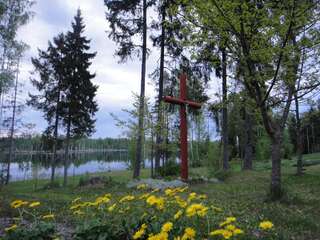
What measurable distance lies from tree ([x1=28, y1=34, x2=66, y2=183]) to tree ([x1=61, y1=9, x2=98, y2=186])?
30 centimetres

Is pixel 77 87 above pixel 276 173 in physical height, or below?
above

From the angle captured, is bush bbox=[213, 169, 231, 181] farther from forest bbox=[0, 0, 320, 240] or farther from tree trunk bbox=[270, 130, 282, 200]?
tree trunk bbox=[270, 130, 282, 200]

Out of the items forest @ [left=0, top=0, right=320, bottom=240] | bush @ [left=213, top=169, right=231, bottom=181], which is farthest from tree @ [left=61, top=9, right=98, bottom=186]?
bush @ [left=213, top=169, right=231, bottom=181]

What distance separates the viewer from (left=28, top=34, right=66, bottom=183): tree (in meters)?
21.2

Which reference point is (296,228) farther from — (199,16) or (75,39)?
(75,39)

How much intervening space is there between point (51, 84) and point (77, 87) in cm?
159

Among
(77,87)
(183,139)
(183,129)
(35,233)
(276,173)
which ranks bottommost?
(35,233)

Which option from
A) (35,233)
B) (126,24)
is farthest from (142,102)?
(35,233)

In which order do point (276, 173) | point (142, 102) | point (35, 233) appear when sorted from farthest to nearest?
point (142, 102), point (276, 173), point (35, 233)

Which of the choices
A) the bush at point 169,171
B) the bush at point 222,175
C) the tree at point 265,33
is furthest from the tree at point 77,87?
the tree at point 265,33

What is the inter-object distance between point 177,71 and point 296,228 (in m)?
12.3

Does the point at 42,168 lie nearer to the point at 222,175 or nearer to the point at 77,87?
the point at 77,87

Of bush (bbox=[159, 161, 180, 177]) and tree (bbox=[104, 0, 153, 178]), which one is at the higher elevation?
tree (bbox=[104, 0, 153, 178])

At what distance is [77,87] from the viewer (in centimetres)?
2128
